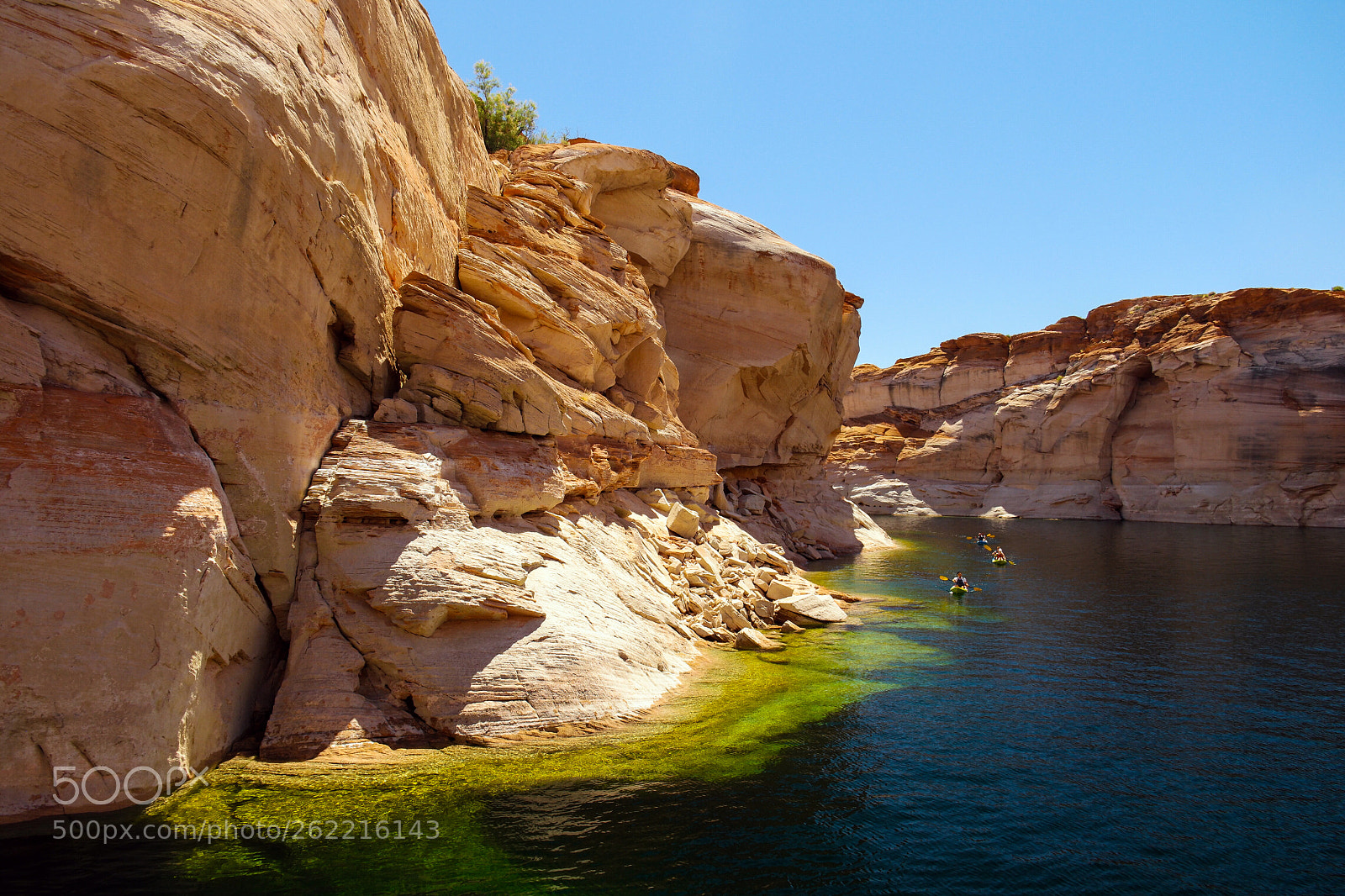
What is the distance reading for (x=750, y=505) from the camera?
1486 inches

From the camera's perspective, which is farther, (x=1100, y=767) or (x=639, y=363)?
(x=639, y=363)

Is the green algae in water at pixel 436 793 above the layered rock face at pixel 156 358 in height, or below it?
below

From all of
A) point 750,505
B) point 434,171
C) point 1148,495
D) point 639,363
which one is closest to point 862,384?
point 1148,495

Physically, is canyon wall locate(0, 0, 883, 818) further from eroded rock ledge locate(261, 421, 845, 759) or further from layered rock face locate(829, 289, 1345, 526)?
layered rock face locate(829, 289, 1345, 526)

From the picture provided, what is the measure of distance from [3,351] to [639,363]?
20.3 metres

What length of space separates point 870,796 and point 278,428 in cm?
1053

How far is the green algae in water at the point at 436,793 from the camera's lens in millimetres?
7742

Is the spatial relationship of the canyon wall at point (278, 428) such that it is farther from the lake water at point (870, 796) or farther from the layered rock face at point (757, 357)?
the layered rock face at point (757, 357)

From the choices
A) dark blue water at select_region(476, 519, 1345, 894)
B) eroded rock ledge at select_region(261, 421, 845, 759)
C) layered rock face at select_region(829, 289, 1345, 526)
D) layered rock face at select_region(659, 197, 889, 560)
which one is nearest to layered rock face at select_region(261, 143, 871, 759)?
eroded rock ledge at select_region(261, 421, 845, 759)

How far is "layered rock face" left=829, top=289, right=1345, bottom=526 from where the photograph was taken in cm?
5256

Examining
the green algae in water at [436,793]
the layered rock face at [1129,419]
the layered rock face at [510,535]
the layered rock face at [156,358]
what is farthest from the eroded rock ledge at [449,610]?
the layered rock face at [1129,419]

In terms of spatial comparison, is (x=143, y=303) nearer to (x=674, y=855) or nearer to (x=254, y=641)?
(x=254, y=641)

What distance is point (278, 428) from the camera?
11.7 m

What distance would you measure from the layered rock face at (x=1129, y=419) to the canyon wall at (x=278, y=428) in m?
51.6
